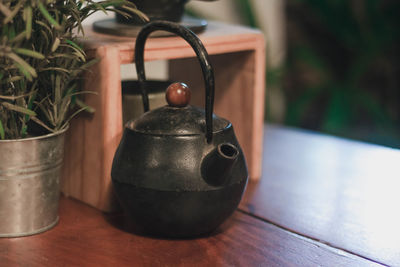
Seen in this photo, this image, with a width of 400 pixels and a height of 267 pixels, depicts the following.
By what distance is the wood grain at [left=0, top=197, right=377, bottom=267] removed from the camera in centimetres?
86

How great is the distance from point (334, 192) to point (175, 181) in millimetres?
468

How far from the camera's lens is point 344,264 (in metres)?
0.86

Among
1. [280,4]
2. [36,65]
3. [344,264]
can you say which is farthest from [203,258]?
[280,4]

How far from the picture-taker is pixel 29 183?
3.03 ft

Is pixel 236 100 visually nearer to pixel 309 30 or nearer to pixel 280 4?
pixel 280 4

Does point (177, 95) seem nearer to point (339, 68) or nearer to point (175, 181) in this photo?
point (175, 181)

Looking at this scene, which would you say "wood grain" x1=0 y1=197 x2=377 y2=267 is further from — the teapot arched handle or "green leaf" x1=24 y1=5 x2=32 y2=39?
"green leaf" x1=24 y1=5 x2=32 y2=39

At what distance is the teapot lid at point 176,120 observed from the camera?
888mm

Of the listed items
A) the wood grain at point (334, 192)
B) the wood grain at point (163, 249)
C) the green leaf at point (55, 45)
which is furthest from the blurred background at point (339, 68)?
the green leaf at point (55, 45)

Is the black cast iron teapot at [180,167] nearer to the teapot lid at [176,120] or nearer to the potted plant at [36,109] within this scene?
the teapot lid at [176,120]

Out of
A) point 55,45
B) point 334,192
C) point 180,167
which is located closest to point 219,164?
point 180,167

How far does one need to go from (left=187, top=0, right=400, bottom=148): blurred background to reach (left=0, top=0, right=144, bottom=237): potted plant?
1507mm

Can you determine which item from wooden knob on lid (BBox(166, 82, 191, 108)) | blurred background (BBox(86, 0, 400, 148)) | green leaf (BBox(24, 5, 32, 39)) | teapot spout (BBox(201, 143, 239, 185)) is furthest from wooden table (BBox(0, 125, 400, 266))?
blurred background (BBox(86, 0, 400, 148))

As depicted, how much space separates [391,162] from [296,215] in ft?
1.44
